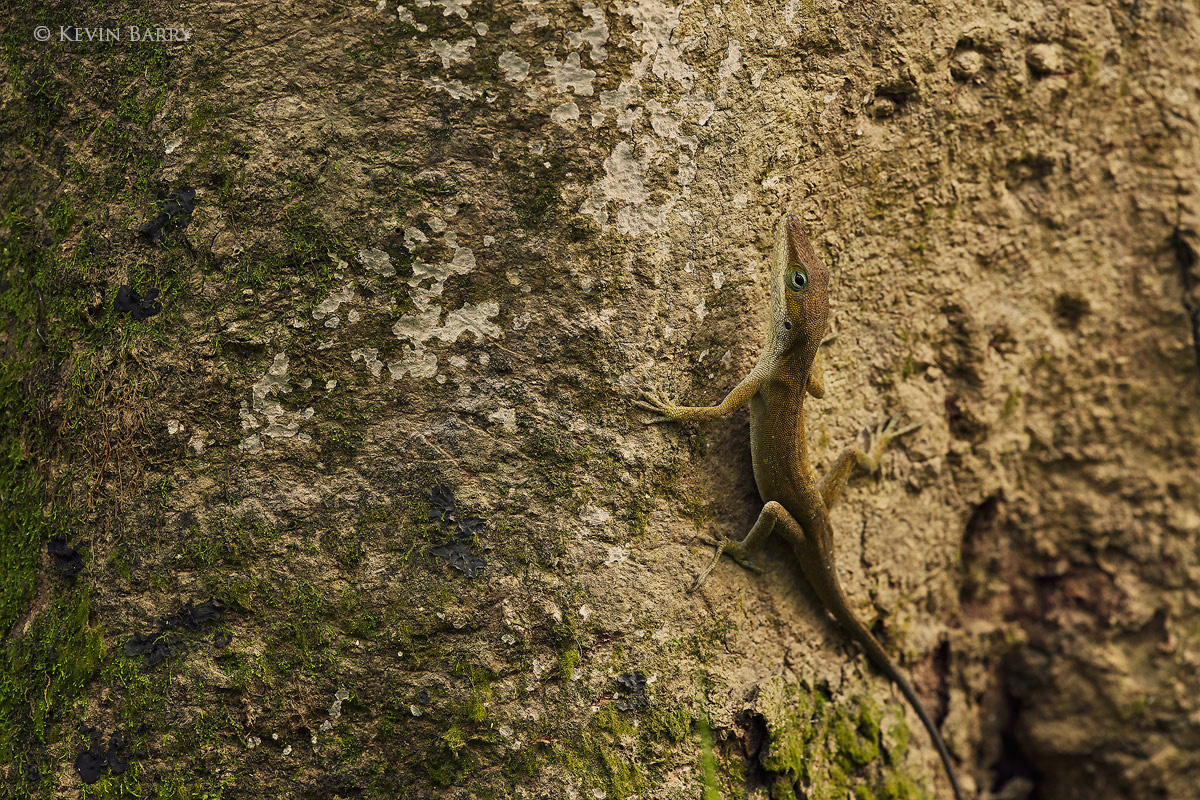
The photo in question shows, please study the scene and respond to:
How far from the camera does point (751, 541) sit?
10.6 feet

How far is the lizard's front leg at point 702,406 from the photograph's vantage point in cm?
307

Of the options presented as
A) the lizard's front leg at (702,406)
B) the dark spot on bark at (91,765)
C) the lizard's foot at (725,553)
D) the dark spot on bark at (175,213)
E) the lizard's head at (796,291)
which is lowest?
the dark spot on bark at (91,765)

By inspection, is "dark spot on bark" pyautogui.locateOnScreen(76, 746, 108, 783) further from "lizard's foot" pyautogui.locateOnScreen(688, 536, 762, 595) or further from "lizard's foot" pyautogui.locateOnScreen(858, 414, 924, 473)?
"lizard's foot" pyautogui.locateOnScreen(858, 414, 924, 473)

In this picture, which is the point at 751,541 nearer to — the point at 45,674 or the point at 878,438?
the point at 878,438

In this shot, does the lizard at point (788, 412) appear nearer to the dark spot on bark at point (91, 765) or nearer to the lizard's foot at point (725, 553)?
the lizard's foot at point (725, 553)

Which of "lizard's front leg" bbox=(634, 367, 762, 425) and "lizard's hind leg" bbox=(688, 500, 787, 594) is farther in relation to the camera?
"lizard's hind leg" bbox=(688, 500, 787, 594)

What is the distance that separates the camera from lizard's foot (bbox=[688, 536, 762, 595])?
10.3 feet

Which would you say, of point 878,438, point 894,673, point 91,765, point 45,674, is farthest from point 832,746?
point 45,674

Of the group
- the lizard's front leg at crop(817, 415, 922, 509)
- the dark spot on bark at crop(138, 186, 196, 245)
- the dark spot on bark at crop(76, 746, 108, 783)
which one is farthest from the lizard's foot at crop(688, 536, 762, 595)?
the dark spot on bark at crop(138, 186, 196, 245)

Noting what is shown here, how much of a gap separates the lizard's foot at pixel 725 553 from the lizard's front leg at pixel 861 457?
17.9 inches

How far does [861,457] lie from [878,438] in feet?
0.64

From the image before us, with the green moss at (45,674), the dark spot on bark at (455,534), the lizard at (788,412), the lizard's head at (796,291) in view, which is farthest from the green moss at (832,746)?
the green moss at (45,674)

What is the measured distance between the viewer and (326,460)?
294 centimetres

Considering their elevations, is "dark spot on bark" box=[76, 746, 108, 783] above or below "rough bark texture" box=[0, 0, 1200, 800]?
below
